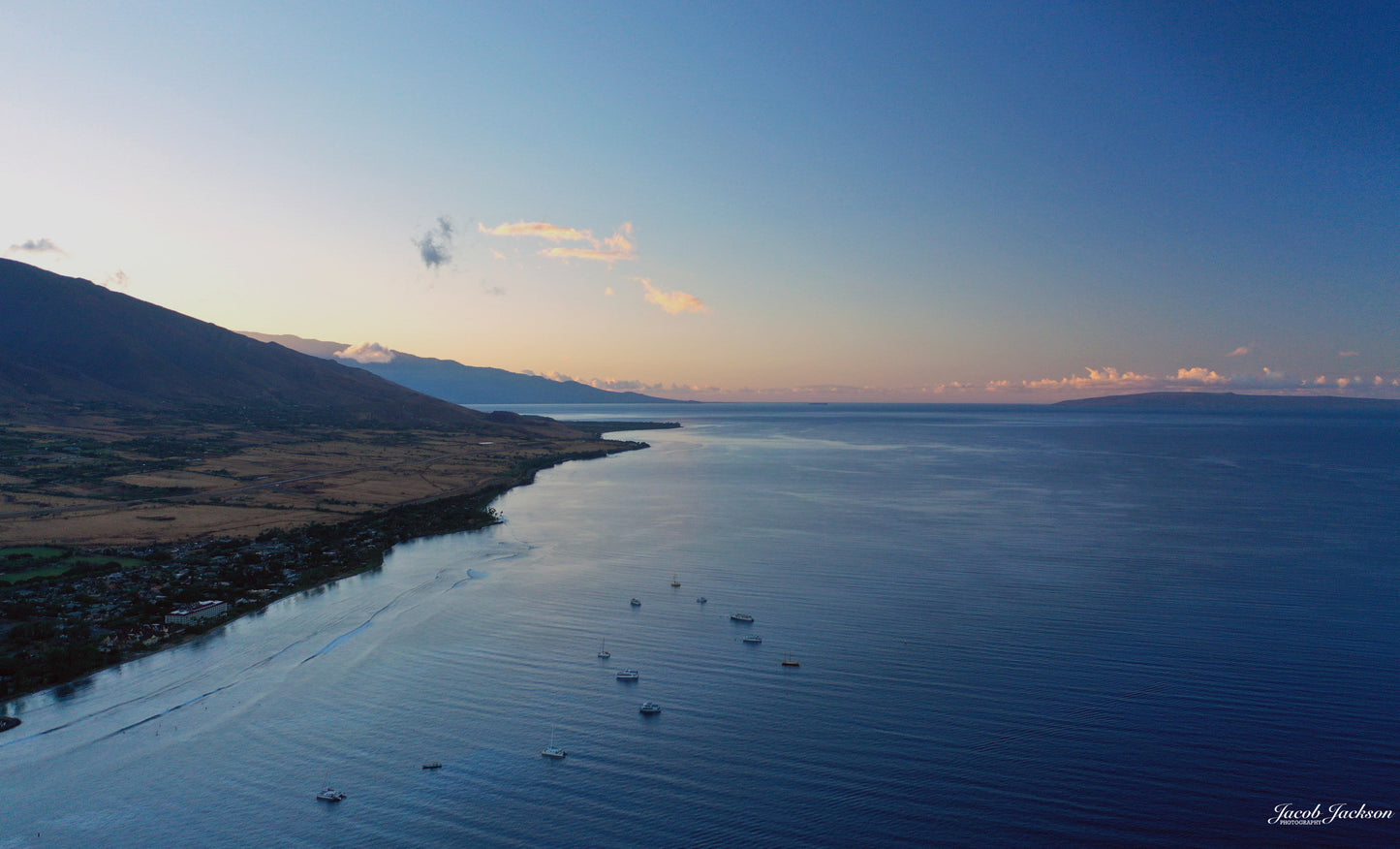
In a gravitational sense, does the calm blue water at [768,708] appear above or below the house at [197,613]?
below

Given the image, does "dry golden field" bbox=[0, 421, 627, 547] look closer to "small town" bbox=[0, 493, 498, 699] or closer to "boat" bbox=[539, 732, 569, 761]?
"small town" bbox=[0, 493, 498, 699]

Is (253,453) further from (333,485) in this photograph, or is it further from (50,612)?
(50,612)

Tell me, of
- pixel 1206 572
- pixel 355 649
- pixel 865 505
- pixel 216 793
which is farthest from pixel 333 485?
pixel 1206 572

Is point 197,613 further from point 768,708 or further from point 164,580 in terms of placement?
point 768,708

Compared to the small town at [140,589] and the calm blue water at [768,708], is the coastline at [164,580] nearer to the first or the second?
the small town at [140,589]

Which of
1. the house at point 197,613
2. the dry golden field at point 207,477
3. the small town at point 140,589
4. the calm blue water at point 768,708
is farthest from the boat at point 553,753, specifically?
the dry golden field at point 207,477

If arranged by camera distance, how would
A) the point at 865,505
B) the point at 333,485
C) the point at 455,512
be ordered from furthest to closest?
the point at 333,485, the point at 865,505, the point at 455,512

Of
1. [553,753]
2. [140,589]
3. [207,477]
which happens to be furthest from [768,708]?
[207,477]
